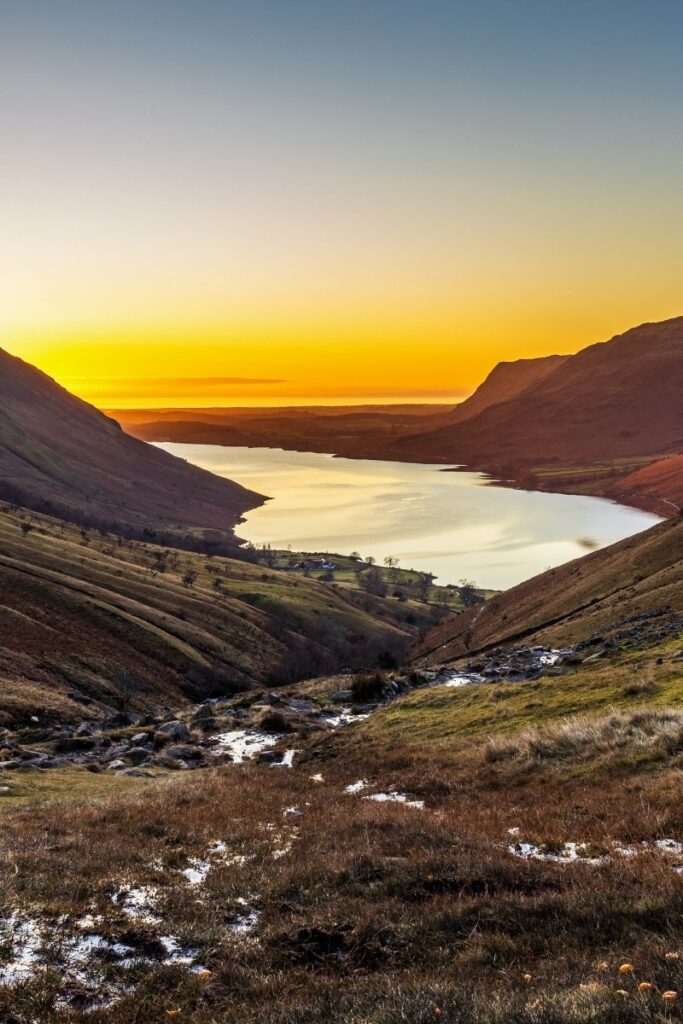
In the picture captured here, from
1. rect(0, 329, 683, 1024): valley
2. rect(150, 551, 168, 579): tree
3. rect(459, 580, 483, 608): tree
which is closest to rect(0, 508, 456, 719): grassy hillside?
rect(150, 551, 168, 579): tree

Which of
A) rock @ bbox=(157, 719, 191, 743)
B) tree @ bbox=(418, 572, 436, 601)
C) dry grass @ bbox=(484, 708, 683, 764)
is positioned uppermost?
dry grass @ bbox=(484, 708, 683, 764)

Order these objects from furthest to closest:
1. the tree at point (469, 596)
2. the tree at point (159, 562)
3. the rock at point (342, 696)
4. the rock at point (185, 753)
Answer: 1. the tree at point (469, 596)
2. the tree at point (159, 562)
3. the rock at point (342, 696)
4. the rock at point (185, 753)

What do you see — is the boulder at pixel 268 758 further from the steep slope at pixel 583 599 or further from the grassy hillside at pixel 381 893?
the steep slope at pixel 583 599

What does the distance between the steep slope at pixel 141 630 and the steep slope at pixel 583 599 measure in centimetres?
2391

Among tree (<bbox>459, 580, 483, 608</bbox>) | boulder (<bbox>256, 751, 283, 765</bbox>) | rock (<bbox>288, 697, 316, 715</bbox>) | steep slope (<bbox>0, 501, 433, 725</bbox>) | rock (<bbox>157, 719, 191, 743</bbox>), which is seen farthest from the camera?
tree (<bbox>459, 580, 483, 608</bbox>)

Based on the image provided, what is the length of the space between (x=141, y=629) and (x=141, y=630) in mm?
214

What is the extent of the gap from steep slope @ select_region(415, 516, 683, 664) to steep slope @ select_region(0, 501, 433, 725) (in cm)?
2391

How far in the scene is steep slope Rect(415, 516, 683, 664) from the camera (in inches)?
1800

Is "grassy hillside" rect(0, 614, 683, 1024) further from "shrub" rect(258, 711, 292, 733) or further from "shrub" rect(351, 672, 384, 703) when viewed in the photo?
"shrub" rect(351, 672, 384, 703)

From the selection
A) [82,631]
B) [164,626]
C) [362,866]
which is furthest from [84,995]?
[164,626]

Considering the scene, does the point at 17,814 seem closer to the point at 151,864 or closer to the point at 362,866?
the point at 151,864

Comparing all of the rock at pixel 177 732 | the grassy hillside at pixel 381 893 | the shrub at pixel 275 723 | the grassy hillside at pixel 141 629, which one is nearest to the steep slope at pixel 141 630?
the grassy hillside at pixel 141 629

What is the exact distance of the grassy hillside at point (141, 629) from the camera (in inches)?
2277

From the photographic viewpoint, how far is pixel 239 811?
1730cm
